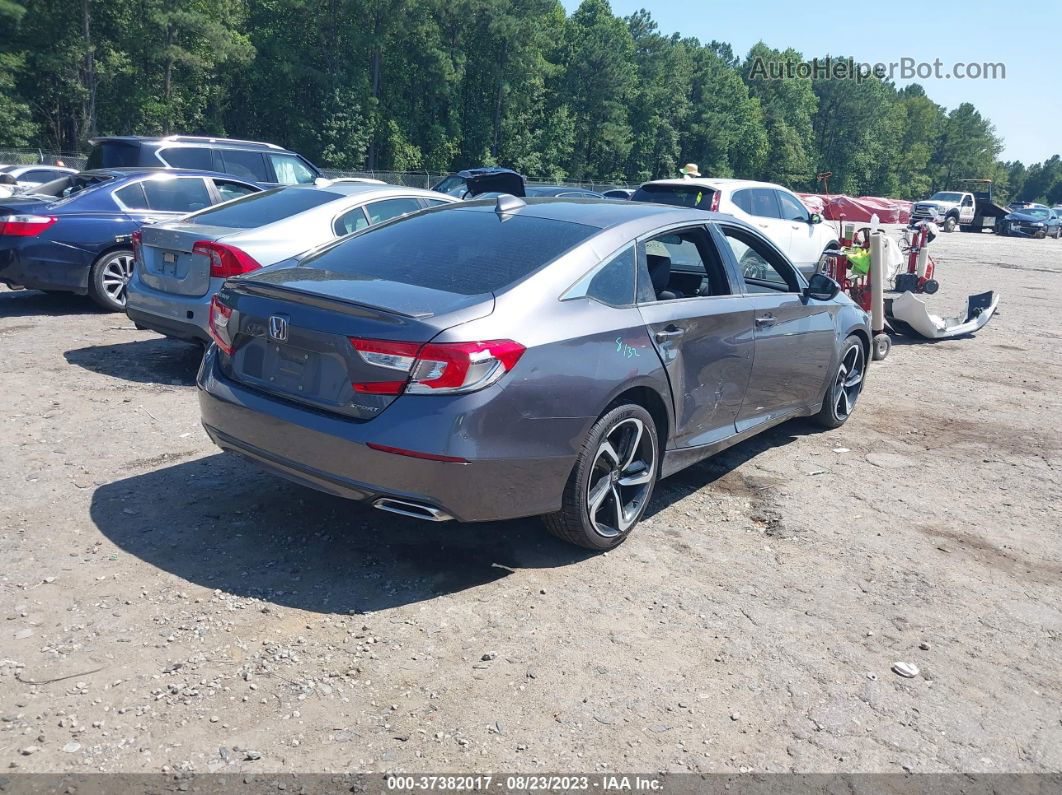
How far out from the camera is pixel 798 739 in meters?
3.07

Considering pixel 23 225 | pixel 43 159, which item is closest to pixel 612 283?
pixel 23 225

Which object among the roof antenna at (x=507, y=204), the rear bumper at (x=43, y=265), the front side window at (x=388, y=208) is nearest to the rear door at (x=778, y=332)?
the roof antenna at (x=507, y=204)

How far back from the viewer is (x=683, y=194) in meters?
12.5

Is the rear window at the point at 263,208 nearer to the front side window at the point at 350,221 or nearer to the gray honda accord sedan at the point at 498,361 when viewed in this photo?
the front side window at the point at 350,221

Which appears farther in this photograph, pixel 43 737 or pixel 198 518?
pixel 198 518

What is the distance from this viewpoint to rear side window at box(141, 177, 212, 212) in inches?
378

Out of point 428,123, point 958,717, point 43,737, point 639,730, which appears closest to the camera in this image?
point 43,737

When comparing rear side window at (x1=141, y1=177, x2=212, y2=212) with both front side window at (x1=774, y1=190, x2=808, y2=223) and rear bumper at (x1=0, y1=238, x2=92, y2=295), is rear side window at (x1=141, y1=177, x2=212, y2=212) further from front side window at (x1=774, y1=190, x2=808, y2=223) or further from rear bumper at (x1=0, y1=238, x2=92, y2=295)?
A: front side window at (x1=774, y1=190, x2=808, y2=223)

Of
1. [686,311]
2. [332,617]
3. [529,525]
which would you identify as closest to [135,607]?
[332,617]

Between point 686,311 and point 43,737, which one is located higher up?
point 686,311

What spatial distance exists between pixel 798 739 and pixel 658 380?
74.9 inches

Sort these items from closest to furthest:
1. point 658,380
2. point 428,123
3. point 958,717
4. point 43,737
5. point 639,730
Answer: point 43,737, point 639,730, point 958,717, point 658,380, point 428,123

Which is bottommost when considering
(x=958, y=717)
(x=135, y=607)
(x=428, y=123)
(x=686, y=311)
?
(x=958, y=717)

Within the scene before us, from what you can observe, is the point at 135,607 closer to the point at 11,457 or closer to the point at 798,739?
the point at 11,457
